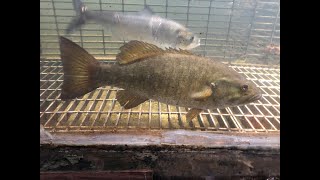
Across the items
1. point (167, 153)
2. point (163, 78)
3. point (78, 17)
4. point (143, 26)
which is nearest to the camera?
point (167, 153)

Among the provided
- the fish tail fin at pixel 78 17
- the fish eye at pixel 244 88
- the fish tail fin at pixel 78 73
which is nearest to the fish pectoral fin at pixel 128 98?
the fish tail fin at pixel 78 73

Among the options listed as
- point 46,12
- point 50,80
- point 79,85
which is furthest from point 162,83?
point 46,12

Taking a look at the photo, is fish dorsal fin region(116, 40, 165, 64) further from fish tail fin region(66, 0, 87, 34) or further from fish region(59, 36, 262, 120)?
fish tail fin region(66, 0, 87, 34)

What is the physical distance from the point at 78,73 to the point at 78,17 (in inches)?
94.8

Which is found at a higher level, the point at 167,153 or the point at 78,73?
the point at 78,73

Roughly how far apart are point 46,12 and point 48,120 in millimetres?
3196

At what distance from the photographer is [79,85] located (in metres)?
1.91

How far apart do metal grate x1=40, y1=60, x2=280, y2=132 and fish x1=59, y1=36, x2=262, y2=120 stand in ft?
1.34

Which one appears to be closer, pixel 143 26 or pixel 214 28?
pixel 143 26

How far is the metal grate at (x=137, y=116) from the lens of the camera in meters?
2.32

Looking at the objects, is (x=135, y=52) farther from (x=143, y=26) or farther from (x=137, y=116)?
(x=143, y=26)

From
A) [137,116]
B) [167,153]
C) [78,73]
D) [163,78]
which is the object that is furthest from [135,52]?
[137,116]

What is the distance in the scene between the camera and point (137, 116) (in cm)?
264

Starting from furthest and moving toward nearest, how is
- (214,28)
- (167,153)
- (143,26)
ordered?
(214,28) < (143,26) < (167,153)
